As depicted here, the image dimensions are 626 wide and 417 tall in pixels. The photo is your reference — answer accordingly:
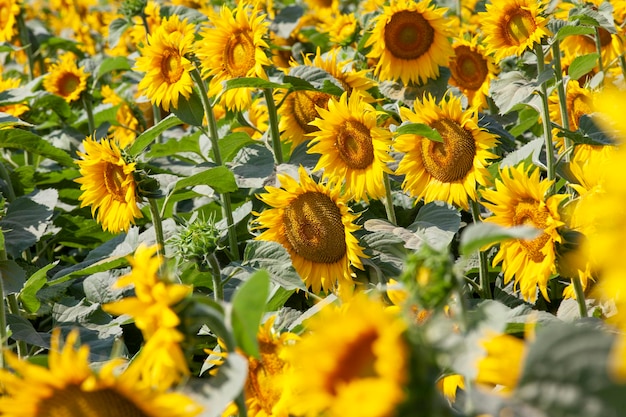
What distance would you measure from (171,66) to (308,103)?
0.34 meters

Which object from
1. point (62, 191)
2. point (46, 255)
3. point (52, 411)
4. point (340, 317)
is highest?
point (340, 317)

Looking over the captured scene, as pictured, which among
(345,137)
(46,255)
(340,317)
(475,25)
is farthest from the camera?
(475,25)

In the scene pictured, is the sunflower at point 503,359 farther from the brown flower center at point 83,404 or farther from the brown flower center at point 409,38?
the brown flower center at point 409,38

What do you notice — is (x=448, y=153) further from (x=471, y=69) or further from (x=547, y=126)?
(x=471, y=69)

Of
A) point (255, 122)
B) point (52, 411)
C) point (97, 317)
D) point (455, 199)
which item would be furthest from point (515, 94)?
point (52, 411)

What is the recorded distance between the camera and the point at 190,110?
1.91 m

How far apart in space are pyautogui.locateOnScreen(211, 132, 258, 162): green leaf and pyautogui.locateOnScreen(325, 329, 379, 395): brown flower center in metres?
1.35

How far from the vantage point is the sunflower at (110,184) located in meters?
1.63

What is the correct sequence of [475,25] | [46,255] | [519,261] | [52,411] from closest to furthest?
[52,411] → [519,261] → [46,255] → [475,25]

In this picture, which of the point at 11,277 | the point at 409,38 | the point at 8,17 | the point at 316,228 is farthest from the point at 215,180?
the point at 8,17

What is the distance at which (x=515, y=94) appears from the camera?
1.84 metres

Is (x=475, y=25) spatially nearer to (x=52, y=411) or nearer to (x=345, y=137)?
(x=345, y=137)

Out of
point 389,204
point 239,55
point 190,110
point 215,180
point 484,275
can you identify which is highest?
point 239,55

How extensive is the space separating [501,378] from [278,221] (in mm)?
1028
